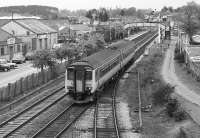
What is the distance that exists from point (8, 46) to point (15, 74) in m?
14.8

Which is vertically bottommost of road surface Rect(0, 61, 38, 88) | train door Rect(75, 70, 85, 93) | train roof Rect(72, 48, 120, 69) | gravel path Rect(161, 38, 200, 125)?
road surface Rect(0, 61, 38, 88)

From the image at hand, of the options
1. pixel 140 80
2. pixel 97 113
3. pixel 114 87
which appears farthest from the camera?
pixel 140 80

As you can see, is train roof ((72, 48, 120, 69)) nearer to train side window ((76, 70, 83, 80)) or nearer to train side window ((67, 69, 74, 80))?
train side window ((67, 69, 74, 80))

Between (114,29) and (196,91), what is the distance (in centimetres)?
6660

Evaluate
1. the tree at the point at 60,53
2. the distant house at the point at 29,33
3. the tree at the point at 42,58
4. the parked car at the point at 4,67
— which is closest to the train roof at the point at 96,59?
the tree at the point at 42,58

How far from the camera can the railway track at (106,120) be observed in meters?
19.2

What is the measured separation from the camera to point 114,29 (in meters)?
93.1

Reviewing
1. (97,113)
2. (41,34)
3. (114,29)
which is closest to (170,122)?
(97,113)

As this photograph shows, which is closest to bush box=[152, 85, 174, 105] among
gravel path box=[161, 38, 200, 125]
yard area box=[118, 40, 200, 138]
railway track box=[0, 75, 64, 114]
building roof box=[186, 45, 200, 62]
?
yard area box=[118, 40, 200, 138]

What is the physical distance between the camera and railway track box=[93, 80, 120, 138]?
1919 cm

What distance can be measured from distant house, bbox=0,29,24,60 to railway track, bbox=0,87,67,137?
85.1ft

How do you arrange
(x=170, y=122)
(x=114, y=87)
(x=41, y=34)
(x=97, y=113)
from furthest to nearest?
(x=41, y=34), (x=114, y=87), (x=97, y=113), (x=170, y=122)

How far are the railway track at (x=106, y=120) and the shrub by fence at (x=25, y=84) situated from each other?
21.5ft

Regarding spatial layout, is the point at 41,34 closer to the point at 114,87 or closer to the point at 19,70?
the point at 19,70
